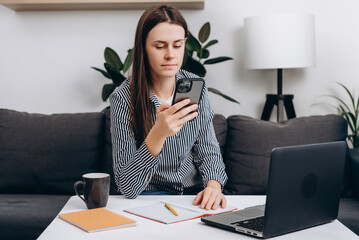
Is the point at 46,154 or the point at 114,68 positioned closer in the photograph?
the point at 46,154

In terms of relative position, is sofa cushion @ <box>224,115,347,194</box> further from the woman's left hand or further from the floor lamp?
the woman's left hand

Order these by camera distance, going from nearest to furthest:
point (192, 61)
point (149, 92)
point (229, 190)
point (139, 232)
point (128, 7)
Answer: point (139, 232) < point (149, 92) < point (229, 190) < point (192, 61) < point (128, 7)

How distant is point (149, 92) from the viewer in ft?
5.22

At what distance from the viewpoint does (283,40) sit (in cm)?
231

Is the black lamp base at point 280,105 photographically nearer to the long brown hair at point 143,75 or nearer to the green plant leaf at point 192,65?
the green plant leaf at point 192,65

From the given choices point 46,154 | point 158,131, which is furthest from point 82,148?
point 158,131

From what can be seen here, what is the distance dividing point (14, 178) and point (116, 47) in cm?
105

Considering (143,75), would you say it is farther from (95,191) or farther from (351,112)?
(351,112)

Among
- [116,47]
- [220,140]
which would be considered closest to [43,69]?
[116,47]

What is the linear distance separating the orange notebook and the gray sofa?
0.98 m

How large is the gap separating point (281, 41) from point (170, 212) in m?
1.47

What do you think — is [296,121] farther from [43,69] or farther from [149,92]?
[43,69]

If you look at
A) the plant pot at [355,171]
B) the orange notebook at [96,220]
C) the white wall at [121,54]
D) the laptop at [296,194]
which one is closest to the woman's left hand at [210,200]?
the laptop at [296,194]

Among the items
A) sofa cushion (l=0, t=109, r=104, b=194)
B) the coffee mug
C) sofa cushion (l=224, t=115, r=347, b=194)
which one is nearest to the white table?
the coffee mug
